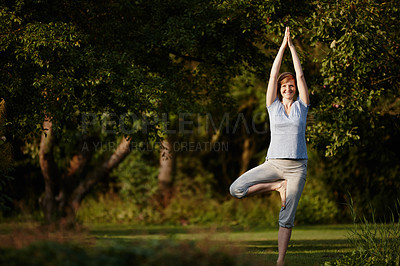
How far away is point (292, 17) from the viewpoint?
31.4 ft

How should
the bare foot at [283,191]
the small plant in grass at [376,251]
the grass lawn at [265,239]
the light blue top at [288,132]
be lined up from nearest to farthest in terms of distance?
the grass lawn at [265,239] < the light blue top at [288,132] < the bare foot at [283,191] < the small plant in grass at [376,251]

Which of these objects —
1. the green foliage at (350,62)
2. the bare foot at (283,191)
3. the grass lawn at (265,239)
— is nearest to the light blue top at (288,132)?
the bare foot at (283,191)

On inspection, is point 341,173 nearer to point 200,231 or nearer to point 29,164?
point 29,164

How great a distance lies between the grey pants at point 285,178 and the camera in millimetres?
6520

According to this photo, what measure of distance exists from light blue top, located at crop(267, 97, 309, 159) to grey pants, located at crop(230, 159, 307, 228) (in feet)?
0.31

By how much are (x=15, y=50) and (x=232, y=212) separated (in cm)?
1093

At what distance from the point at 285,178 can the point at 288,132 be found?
510 mm

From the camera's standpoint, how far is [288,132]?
6.54 meters

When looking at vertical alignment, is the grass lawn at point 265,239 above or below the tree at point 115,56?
below

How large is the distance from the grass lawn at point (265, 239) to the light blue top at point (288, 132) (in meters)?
1.03

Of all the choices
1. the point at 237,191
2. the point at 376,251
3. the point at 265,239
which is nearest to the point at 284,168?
the point at 237,191

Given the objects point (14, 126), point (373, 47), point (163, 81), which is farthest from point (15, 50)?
point (373, 47)

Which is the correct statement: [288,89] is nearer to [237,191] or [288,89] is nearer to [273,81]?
[273,81]

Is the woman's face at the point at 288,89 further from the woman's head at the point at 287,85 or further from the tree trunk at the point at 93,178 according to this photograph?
the tree trunk at the point at 93,178
